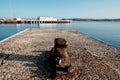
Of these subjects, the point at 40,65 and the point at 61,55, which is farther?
the point at 40,65

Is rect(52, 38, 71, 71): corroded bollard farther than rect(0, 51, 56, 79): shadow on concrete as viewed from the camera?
Yes

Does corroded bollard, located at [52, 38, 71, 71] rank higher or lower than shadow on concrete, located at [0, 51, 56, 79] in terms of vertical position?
higher

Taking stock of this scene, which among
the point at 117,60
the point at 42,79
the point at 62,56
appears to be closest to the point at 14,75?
the point at 42,79

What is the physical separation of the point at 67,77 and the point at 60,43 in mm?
2166

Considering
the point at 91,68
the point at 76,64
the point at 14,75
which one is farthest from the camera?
the point at 76,64

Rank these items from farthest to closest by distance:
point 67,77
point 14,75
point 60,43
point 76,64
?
point 76,64 → point 60,43 → point 14,75 → point 67,77

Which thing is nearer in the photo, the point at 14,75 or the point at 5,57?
the point at 14,75

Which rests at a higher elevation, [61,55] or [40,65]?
[61,55]

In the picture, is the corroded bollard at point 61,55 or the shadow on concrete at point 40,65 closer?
the shadow on concrete at point 40,65

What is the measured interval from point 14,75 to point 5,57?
4.36m

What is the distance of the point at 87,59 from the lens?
45.6 ft

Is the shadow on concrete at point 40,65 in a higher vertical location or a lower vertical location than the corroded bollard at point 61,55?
lower

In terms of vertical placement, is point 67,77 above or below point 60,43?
below

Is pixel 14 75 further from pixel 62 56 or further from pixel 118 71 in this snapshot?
pixel 118 71
